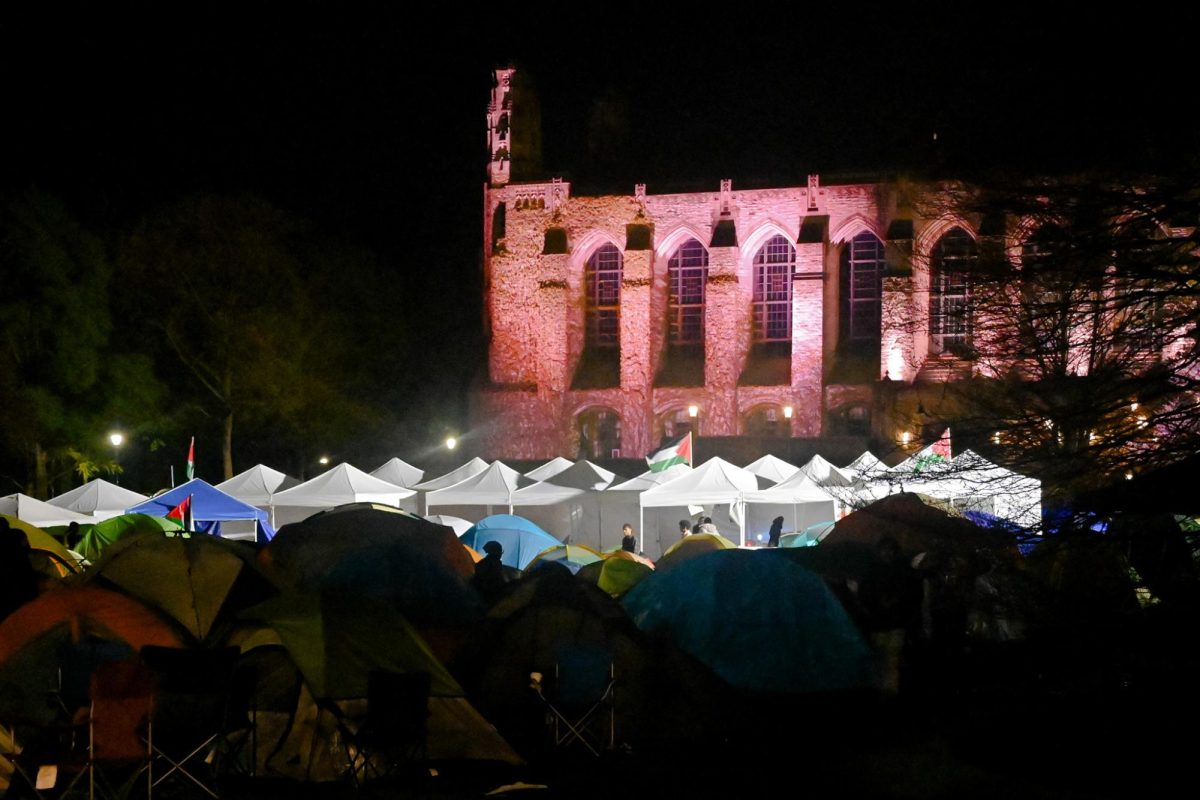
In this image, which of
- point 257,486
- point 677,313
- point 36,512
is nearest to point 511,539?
point 257,486

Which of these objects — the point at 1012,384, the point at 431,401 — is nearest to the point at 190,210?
the point at 431,401

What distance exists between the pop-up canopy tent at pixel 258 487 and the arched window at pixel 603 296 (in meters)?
17.2

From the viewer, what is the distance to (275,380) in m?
39.6

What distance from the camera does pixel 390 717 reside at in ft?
29.0

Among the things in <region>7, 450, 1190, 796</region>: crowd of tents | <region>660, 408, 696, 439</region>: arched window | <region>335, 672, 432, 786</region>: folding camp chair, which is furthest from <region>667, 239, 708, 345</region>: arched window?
<region>335, 672, 432, 786</region>: folding camp chair

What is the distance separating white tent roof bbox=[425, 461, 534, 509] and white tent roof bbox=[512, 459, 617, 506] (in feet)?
1.18

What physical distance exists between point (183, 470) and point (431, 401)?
9283mm

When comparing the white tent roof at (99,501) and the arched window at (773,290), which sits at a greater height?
the arched window at (773,290)

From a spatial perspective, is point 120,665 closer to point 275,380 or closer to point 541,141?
point 275,380

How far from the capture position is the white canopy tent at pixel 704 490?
2438 cm

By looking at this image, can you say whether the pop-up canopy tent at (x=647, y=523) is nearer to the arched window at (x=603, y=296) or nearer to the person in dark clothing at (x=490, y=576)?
the arched window at (x=603, y=296)

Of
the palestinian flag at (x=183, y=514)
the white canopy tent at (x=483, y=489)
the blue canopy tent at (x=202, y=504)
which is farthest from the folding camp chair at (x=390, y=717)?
the white canopy tent at (x=483, y=489)

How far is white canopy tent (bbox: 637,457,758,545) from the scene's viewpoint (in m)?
24.4

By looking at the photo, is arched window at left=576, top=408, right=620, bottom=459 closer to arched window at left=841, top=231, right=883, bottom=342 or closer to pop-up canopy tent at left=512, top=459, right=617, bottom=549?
arched window at left=841, top=231, right=883, bottom=342
